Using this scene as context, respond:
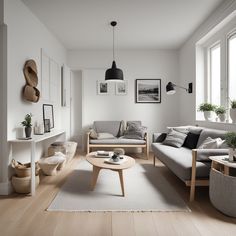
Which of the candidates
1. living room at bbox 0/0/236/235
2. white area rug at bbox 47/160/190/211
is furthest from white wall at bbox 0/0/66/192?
white area rug at bbox 47/160/190/211

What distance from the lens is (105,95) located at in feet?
18.8

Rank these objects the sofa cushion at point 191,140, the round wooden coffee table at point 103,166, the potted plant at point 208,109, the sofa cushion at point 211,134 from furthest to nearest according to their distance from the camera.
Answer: the potted plant at point 208,109
the sofa cushion at point 191,140
the sofa cushion at point 211,134
the round wooden coffee table at point 103,166

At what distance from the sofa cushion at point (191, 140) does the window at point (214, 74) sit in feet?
2.70

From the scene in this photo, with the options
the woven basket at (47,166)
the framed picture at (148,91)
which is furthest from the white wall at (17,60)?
the framed picture at (148,91)

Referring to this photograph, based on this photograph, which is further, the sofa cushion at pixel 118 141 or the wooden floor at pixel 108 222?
the sofa cushion at pixel 118 141

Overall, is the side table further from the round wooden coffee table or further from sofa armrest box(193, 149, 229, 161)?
the round wooden coffee table

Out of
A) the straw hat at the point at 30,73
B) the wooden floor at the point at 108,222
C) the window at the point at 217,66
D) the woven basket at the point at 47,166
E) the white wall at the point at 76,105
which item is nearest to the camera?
the wooden floor at the point at 108,222

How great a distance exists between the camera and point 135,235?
1.79 m

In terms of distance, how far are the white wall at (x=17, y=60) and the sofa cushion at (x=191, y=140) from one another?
268 cm

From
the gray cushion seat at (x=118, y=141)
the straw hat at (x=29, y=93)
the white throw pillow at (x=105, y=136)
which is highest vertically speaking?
the straw hat at (x=29, y=93)

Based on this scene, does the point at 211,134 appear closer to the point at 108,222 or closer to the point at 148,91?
the point at 108,222

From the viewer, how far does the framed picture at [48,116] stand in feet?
13.2

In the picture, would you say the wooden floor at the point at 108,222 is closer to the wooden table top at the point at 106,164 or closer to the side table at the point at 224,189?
the side table at the point at 224,189

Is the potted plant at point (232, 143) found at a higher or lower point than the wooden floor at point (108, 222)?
higher
